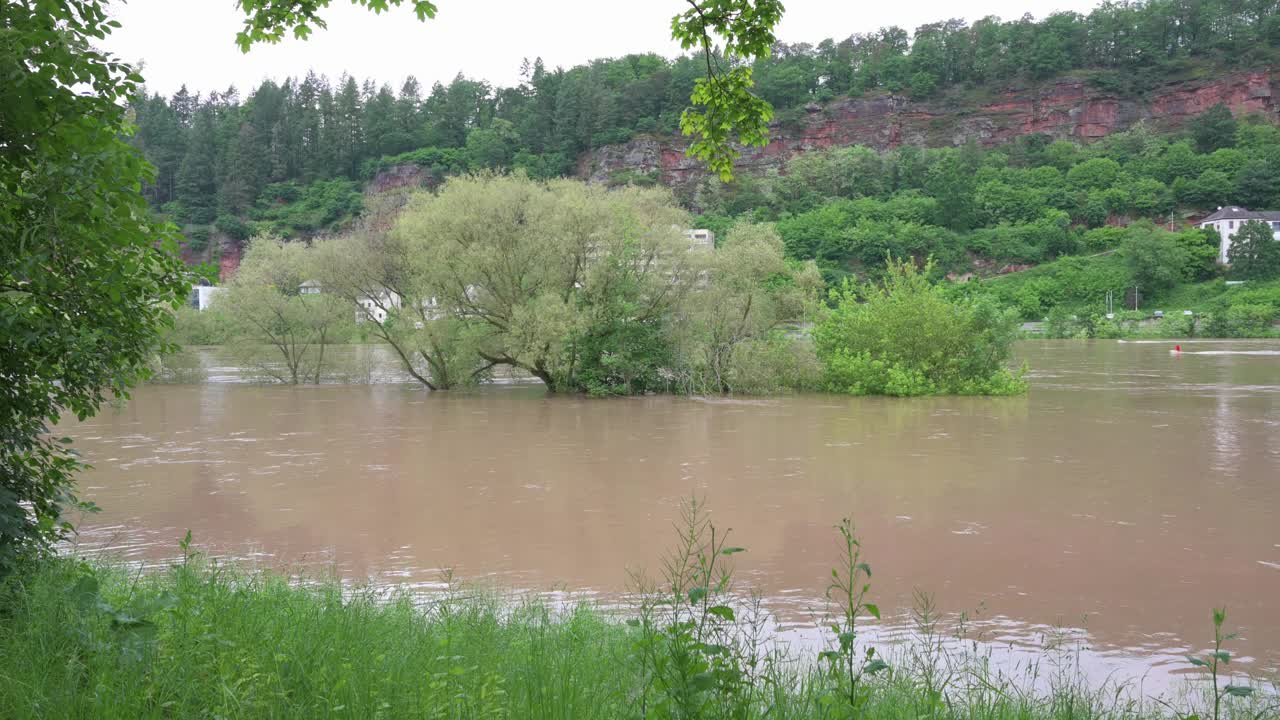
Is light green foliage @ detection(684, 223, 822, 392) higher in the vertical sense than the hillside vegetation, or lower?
lower

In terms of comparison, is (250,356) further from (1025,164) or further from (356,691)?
(1025,164)

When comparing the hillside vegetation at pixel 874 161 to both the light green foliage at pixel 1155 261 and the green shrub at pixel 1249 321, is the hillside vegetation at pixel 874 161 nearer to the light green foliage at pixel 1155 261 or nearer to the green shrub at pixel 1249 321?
Result: the light green foliage at pixel 1155 261

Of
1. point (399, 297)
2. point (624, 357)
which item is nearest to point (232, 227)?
point (399, 297)

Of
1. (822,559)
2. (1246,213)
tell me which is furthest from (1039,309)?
(822,559)

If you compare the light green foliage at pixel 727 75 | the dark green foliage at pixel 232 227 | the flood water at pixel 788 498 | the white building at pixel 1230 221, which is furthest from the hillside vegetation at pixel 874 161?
the light green foliage at pixel 727 75

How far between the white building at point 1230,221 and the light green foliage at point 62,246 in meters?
99.1

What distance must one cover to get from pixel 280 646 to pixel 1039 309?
266 ft

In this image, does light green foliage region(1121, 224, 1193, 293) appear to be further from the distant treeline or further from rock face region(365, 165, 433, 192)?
rock face region(365, 165, 433, 192)

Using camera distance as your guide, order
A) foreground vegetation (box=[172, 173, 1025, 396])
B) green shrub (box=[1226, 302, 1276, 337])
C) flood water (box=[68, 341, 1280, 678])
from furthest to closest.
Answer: green shrub (box=[1226, 302, 1276, 337]) → foreground vegetation (box=[172, 173, 1025, 396]) → flood water (box=[68, 341, 1280, 678])

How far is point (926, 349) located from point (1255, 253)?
228ft

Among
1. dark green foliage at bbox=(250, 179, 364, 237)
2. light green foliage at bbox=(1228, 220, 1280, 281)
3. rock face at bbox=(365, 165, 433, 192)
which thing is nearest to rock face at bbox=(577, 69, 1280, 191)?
rock face at bbox=(365, 165, 433, 192)

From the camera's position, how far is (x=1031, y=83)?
430 ft

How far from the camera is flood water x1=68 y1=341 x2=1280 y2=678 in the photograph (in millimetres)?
8227

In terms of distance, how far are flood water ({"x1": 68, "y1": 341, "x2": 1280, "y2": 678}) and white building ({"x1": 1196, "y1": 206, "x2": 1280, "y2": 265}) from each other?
245ft
